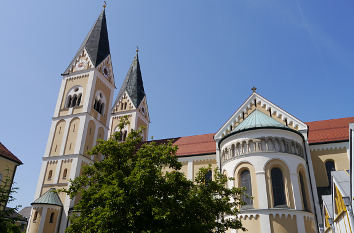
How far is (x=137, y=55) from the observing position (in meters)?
55.5

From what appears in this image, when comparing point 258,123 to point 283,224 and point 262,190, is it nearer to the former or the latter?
point 262,190

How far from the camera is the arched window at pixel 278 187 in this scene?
19.9 metres

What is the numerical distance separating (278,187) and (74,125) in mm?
25042

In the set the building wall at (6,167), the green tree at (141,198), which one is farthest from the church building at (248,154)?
the building wall at (6,167)

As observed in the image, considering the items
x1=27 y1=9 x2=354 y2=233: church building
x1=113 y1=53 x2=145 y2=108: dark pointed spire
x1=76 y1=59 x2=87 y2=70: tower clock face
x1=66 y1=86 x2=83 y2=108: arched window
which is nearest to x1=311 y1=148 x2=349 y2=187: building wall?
x1=27 y1=9 x2=354 y2=233: church building

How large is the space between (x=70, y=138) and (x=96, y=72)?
368 inches

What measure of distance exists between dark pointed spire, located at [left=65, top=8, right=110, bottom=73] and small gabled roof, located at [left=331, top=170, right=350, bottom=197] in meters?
33.0

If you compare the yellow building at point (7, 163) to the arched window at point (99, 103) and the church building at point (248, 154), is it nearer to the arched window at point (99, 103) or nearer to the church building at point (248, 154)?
the church building at point (248, 154)

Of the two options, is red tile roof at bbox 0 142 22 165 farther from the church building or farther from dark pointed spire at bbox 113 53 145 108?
dark pointed spire at bbox 113 53 145 108

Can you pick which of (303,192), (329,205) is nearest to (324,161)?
(303,192)

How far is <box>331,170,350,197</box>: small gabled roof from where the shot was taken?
33.2ft

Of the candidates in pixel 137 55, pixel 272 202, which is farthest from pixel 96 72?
pixel 272 202

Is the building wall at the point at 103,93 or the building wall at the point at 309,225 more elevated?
the building wall at the point at 103,93

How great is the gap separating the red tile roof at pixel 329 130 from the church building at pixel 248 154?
0.08 meters
